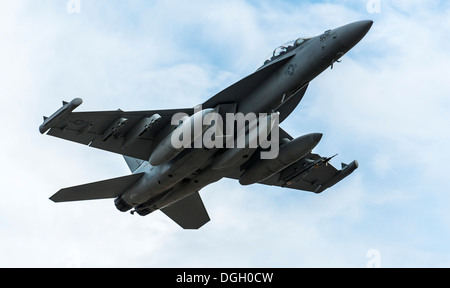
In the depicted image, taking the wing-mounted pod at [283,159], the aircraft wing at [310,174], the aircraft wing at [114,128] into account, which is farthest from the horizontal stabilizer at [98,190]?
the aircraft wing at [310,174]

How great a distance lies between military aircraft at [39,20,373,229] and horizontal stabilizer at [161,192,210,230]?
1.66 m

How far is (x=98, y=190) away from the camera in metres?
21.8

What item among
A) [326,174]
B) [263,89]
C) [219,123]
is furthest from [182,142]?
[326,174]

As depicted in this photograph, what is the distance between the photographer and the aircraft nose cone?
61.3 feet

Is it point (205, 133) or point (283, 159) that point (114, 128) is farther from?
point (283, 159)

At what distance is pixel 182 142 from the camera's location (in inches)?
752

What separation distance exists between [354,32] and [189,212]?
29.0 feet

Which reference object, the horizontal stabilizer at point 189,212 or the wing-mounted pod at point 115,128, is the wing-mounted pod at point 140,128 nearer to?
the wing-mounted pod at point 115,128

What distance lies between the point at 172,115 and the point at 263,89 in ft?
9.17

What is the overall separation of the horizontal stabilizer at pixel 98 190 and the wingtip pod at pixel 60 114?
2.50 meters

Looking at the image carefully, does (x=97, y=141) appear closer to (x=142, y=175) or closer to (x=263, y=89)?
(x=142, y=175)

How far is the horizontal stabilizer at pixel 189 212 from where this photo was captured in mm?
23844

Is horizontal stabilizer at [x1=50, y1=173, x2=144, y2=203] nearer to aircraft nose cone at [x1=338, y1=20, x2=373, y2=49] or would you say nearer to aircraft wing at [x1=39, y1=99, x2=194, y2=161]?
aircraft wing at [x1=39, y1=99, x2=194, y2=161]

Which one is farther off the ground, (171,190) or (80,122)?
(80,122)
